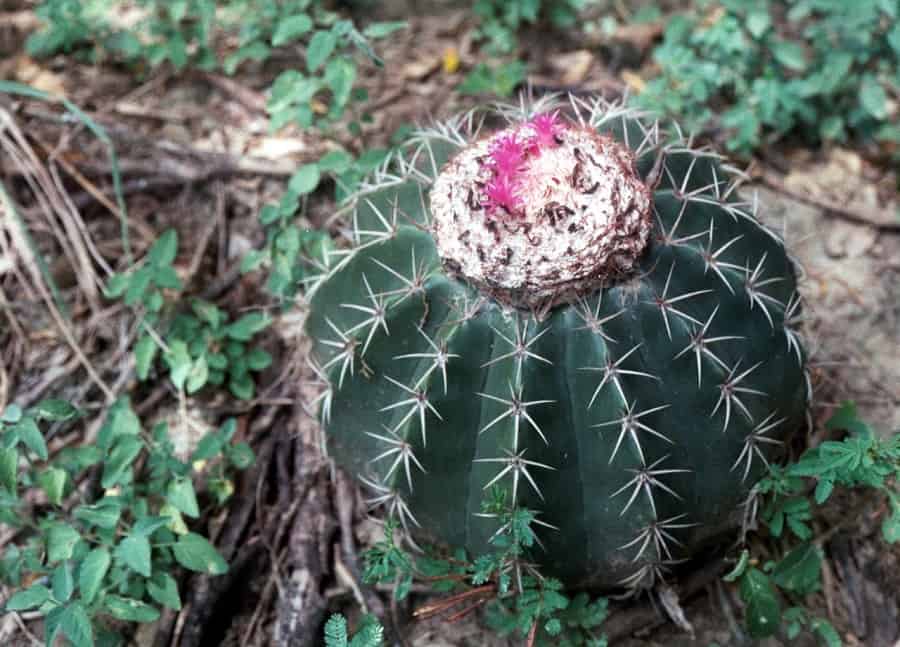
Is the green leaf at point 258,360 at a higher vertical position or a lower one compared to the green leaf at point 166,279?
lower

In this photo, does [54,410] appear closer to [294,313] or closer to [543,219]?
[294,313]

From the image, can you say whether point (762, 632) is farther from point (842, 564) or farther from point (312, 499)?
point (312, 499)

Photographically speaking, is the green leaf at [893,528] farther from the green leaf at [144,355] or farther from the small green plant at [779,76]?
the green leaf at [144,355]

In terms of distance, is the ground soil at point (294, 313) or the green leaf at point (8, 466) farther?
the ground soil at point (294, 313)

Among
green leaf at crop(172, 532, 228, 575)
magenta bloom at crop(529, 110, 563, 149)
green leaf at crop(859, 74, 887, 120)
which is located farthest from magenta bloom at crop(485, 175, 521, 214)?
green leaf at crop(859, 74, 887, 120)

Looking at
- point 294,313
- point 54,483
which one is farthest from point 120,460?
point 294,313

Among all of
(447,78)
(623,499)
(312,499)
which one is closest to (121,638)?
(312,499)

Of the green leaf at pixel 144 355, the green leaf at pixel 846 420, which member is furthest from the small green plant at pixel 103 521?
the green leaf at pixel 846 420
